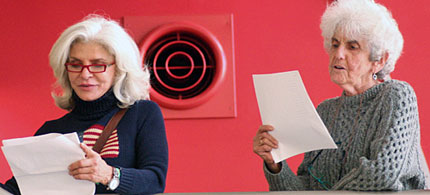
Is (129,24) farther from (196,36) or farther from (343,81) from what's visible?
(343,81)

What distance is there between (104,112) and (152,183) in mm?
341

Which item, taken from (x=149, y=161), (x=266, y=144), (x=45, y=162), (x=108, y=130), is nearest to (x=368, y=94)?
(x=266, y=144)

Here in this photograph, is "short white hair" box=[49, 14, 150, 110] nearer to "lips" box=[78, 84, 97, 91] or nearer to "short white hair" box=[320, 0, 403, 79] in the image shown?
"lips" box=[78, 84, 97, 91]

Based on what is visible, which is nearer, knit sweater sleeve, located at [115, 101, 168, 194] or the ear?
knit sweater sleeve, located at [115, 101, 168, 194]

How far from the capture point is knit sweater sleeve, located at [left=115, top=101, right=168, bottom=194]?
1.67 m

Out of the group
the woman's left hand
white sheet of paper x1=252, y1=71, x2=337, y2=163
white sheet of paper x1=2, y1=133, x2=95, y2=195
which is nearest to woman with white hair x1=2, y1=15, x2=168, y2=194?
the woman's left hand

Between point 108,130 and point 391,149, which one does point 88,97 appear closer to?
point 108,130

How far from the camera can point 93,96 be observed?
Result: 1.92 m

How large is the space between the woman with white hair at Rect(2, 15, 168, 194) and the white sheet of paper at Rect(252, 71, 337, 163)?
389 mm

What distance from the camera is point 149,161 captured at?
1787 millimetres

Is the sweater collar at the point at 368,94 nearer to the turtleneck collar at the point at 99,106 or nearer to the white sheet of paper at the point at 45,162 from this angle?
the turtleneck collar at the point at 99,106

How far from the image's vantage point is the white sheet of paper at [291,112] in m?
1.59

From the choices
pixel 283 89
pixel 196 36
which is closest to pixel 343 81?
pixel 283 89

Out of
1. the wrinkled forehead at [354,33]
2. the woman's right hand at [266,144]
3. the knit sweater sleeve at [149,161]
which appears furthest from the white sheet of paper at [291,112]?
the wrinkled forehead at [354,33]
